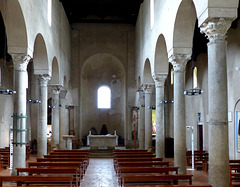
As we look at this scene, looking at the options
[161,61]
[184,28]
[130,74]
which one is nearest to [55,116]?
[130,74]

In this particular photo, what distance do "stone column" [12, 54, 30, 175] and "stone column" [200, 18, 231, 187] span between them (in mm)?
7952

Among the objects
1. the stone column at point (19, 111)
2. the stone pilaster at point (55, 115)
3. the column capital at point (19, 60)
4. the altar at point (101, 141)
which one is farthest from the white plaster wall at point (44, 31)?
the altar at point (101, 141)

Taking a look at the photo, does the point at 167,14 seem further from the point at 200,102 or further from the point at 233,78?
the point at 200,102

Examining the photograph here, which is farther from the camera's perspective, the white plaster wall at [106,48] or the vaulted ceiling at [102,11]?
the white plaster wall at [106,48]

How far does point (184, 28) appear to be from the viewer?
1325 centimetres

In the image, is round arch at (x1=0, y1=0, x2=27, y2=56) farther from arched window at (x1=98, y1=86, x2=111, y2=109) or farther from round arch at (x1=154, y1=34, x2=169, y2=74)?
arched window at (x1=98, y1=86, x2=111, y2=109)

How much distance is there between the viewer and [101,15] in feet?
96.8

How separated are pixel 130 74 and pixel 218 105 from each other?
21272 mm

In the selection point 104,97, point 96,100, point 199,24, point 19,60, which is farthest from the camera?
point 104,97

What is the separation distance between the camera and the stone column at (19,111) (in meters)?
13.4

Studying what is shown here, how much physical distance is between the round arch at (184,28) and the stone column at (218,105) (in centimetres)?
378

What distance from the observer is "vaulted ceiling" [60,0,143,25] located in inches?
1049

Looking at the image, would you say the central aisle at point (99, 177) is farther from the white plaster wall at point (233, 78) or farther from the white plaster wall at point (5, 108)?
the white plaster wall at point (5, 108)

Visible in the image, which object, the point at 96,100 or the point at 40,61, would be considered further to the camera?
the point at 96,100
